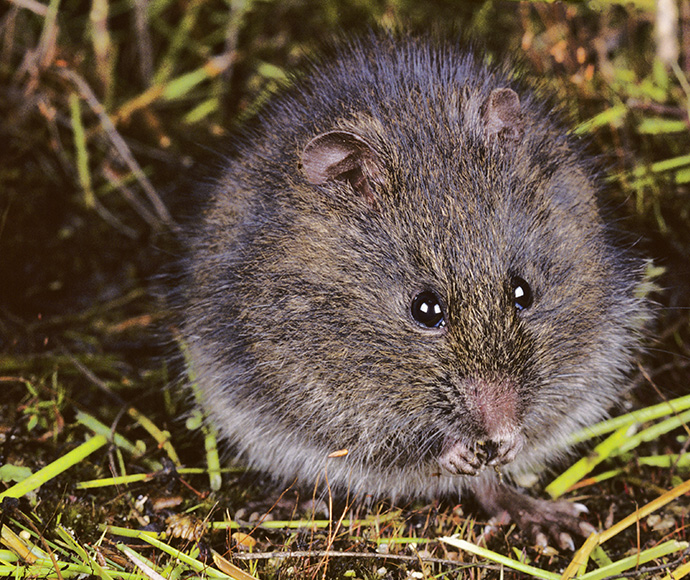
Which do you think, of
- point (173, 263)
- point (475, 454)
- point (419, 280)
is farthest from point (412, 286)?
point (173, 263)

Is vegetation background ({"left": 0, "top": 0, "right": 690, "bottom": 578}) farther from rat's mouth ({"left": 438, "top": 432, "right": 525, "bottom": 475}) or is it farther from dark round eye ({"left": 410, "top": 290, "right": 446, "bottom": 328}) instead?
dark round eye ({"left": 410, "top": 290, "right": 446, "bottom": 328})

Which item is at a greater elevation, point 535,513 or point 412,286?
point 412,286

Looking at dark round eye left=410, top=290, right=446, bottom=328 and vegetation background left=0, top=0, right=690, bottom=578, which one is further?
vegetation background left=0, top=0, right=690, bottom=578

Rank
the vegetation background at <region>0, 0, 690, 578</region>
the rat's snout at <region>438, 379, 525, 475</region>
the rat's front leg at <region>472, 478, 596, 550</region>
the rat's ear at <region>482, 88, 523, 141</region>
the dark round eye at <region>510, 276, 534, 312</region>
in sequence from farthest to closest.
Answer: the rat's front leg at <region>472, 478, 596, 550</region>, the vegetation background at <region>0, 0, 690, 578</region>, the rat's ear at <region>482, 88, 523, 141</region>, the dark round eye at <region>510, 276, 534, 312</region>, the rat's snout at <region>438, 379, 525, 475</region>

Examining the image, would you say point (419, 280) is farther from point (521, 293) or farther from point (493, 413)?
point (493, 413)

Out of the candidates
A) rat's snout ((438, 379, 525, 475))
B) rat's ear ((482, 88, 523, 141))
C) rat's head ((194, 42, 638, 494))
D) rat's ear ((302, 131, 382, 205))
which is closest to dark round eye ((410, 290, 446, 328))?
rat's head ((194, 42, 638, 494))

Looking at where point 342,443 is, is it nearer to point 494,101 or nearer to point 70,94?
point 494,101

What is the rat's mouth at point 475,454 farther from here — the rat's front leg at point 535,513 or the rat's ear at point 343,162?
the rat's ear at point 343,162
